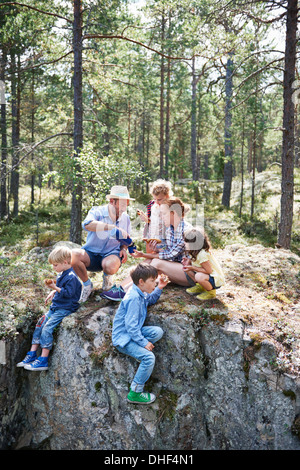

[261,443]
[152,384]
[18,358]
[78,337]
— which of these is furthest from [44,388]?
[261,443]

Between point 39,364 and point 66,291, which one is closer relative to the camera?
point 39,364

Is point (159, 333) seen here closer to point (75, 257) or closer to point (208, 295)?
point (208, 295)

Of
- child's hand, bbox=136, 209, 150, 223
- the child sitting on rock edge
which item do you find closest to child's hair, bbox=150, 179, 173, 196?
child's hand, bbox=136, 209, 150, 223

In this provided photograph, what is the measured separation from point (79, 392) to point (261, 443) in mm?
2238

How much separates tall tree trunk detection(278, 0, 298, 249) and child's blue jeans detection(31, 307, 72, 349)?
20.3 ft

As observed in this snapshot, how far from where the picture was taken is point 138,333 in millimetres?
3709

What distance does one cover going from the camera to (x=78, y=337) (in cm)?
424

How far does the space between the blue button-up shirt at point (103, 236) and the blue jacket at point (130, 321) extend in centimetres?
120

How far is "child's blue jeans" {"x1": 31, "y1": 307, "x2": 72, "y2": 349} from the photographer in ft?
13.7

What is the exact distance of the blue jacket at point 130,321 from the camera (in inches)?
146

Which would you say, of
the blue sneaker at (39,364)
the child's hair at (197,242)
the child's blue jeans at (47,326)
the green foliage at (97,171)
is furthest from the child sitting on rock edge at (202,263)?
the green foliage at (97,171)

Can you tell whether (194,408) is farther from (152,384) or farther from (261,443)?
(261,443)

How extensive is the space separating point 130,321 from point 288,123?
21.9ft

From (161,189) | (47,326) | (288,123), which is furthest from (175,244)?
(288,123)
